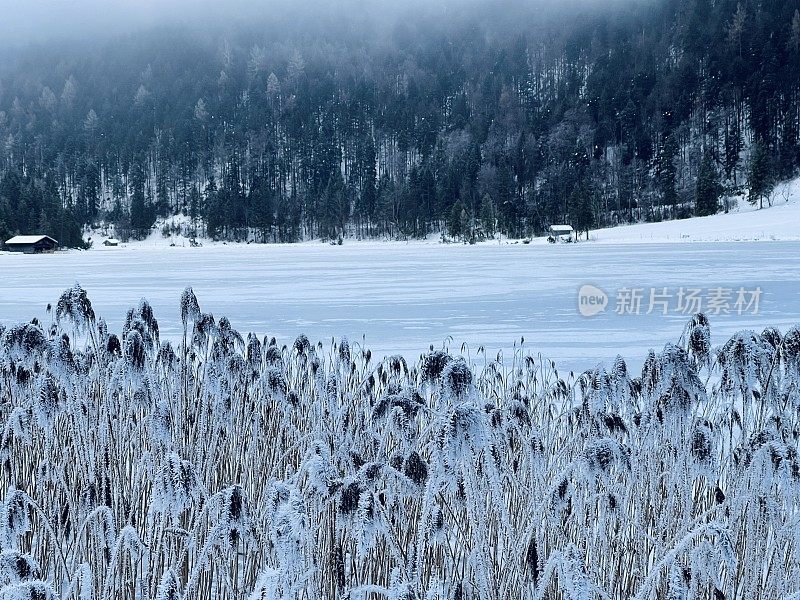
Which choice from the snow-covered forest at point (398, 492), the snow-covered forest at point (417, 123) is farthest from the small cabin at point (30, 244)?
the snow-covered forest at point (398, 492)

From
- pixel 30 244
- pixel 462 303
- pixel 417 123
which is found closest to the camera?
pixel 462 303

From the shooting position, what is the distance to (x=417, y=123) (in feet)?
383

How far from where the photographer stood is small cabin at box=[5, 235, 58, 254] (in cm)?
6125

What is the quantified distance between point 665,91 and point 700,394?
10384 centimetres

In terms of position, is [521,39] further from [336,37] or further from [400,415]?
[400,415]

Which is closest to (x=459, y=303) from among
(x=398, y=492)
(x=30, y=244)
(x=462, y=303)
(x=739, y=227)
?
(x=462, y=303)

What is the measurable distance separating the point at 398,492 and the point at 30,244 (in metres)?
67.7

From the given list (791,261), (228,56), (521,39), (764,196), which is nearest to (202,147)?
(228,56)

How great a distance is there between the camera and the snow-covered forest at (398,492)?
176 centimetres

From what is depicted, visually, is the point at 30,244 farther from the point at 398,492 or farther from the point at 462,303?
the point at 398,492

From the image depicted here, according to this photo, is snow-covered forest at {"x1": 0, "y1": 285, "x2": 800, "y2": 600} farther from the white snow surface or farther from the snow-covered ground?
the snow-covered ground

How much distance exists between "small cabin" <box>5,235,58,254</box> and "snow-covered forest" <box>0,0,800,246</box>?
2906 mm

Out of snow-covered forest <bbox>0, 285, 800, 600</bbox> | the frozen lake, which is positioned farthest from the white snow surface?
snow-covered forest <bbox>0, 285, 800, 600</bbox>

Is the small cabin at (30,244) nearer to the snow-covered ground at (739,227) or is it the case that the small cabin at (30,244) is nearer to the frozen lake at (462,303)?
the frozen lake at (462,303)
